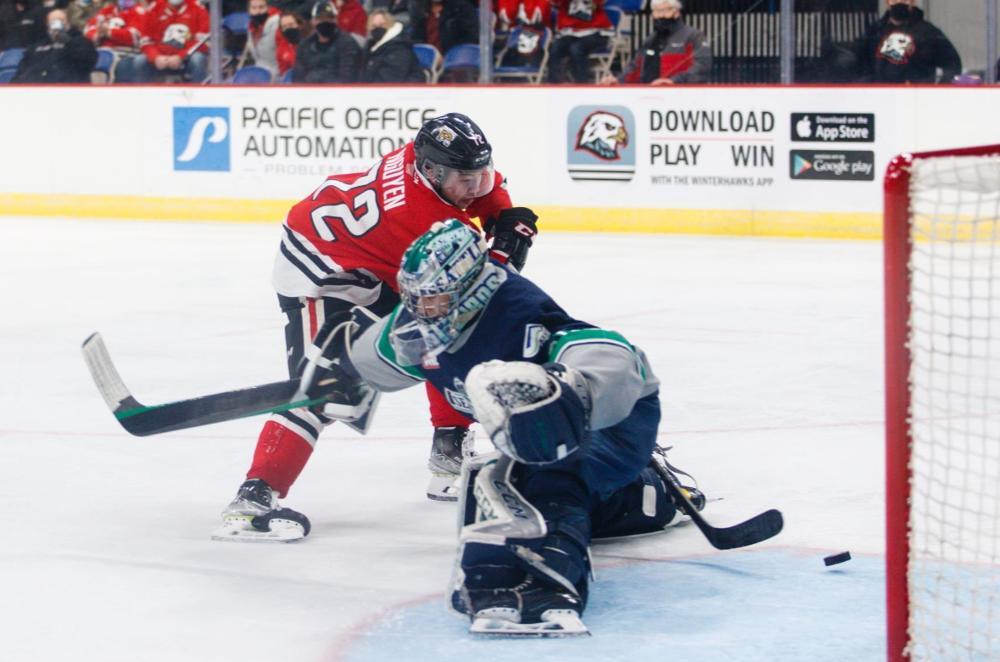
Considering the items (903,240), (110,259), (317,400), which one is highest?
(903,240)

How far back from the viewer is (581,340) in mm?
2457

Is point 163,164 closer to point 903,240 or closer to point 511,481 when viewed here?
point 511,481

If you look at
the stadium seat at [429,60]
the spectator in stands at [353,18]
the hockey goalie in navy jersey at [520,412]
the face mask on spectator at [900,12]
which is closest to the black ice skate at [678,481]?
the hockey goalie in navy jersey at [520,412]

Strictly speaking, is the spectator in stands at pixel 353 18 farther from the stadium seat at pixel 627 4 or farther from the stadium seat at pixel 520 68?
the stadium seat at pixel 627 4

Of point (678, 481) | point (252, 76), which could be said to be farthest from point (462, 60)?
point (678, 481)

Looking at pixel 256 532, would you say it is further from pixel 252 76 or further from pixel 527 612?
pixel 252 76

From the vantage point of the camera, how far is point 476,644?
2.35 meters

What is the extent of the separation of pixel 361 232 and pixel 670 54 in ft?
21.5

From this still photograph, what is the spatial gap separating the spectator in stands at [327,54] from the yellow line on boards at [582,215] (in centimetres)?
97

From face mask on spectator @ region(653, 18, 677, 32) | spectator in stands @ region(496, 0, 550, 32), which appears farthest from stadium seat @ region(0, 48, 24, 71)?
face mask on spectator @ region(653, 18, 677, 32)

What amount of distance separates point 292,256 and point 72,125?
843 centimetres

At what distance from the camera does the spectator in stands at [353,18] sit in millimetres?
10559

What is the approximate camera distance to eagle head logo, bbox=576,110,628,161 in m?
9.64

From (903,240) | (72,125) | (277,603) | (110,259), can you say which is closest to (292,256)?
(277,603)
